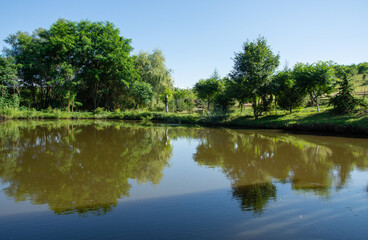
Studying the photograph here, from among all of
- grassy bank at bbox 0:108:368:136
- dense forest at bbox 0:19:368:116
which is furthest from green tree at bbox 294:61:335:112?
grassy bank at bbox 0:108:368:136

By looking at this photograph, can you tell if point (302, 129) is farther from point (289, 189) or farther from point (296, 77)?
point (289, 189)

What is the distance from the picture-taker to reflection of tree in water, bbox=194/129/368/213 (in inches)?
208

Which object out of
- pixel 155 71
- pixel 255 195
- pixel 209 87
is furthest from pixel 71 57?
pixel 255 195

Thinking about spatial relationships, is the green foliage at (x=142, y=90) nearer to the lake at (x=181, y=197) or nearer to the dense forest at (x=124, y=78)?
the dense forest at (x=124, y=78)

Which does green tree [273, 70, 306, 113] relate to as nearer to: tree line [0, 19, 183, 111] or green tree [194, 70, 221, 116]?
green tree [194, 70, 221, 116]

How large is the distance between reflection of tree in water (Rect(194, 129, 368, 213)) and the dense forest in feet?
38.2

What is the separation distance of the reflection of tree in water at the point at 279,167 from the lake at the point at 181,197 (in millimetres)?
31

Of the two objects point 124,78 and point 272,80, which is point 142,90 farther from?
point 272,80

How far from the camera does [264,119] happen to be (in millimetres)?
22609

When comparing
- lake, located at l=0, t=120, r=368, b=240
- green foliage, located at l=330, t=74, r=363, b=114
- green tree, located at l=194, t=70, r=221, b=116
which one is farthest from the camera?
green tree, located at l=194, t=70, r=221, b=116

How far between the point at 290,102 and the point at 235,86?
214 inches

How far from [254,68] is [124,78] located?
20.9 meters

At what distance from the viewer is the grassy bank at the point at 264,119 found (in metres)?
16.3

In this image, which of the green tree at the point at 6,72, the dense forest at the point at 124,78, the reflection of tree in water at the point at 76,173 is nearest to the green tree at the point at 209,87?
the dense forest at the point at 124,78
